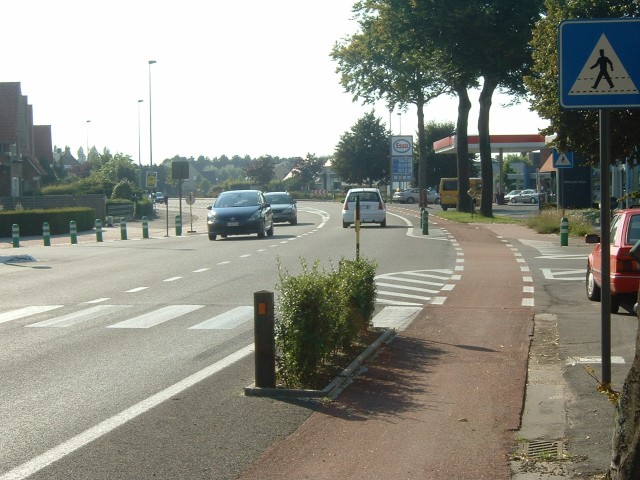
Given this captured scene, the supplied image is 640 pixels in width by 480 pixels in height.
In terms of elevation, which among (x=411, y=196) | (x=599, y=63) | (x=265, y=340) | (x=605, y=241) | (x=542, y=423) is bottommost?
(x=542, y=423)

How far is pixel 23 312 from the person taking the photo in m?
14.3

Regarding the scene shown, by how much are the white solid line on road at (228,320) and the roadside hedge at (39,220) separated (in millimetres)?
30045

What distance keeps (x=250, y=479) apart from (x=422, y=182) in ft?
216

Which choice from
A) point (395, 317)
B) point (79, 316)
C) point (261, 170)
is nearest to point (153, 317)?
point (79, 316)

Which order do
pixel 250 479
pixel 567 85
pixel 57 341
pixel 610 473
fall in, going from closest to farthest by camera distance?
1. pixel 610 473
2. pixel 250 479
3. pixel 567 85
4. pixel 57 341

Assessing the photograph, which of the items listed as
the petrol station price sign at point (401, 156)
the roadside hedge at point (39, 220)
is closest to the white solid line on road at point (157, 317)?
the roadside hedge at point (39, 220)

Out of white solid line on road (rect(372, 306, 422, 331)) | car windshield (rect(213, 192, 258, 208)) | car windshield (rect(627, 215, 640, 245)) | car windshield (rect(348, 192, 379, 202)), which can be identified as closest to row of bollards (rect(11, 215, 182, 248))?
car windshield (rect(213, 192, 258, 208))

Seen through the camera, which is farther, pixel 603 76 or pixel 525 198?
pixel 525 198

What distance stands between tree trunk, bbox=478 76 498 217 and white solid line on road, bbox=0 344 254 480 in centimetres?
3874

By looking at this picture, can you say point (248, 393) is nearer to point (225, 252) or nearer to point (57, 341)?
point (57, 341)

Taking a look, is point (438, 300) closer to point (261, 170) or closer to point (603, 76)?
point (603, 76)

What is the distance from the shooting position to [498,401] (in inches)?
322

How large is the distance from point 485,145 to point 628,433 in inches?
1725

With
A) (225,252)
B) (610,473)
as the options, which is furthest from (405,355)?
(225,252)
